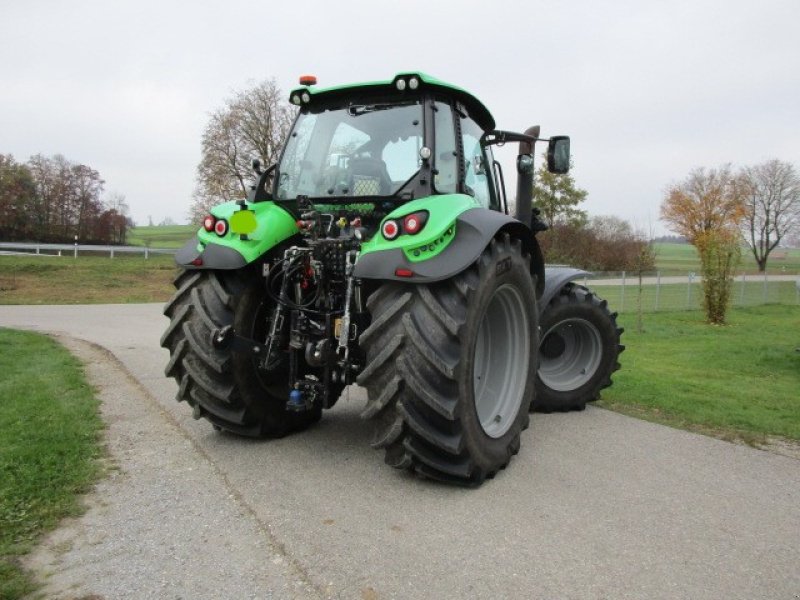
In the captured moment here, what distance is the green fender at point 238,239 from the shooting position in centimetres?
393

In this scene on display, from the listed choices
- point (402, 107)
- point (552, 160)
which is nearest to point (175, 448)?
point (402, 107)

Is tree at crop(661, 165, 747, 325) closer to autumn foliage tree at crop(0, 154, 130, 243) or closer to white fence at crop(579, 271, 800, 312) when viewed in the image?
white fence at crop(579, 271, 800, 312)

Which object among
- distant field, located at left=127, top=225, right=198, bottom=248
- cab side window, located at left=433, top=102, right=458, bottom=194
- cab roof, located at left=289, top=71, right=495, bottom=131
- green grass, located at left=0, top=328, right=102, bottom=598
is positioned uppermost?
distant field, located at left=127, top=225, right=198, bottom=248

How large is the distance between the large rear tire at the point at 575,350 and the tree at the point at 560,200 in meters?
33.1

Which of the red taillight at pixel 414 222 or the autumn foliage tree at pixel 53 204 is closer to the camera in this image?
the red taillight at pixel 414 222

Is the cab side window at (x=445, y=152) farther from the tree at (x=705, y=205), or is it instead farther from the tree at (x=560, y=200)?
the tree at (x=705, y=205)

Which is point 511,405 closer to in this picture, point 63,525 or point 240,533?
point 240,533

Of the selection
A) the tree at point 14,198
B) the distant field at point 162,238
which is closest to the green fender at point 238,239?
the distant field at point 162,238

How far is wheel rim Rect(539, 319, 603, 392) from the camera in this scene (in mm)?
5797

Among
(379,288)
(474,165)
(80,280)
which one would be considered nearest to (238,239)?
(379,288)

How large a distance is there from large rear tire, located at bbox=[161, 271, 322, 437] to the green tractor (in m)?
0.01

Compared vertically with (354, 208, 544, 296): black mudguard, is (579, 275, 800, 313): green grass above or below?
below

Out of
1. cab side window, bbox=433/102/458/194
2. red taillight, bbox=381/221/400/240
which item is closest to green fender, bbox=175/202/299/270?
red taillight, bbox=381/221/400/240

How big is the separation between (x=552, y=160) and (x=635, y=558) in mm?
3093
